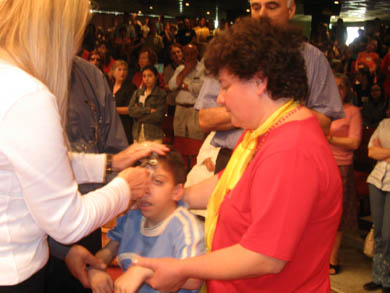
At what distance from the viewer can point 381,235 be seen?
3.88m

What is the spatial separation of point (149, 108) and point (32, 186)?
513 centimetres

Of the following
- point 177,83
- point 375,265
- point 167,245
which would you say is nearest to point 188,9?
point 177,83

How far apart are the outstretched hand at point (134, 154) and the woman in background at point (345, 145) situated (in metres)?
2.59

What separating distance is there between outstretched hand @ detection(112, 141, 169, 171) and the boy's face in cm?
9

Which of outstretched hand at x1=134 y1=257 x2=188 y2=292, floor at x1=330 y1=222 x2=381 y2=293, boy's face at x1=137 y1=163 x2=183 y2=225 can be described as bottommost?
floor at x1=330 y1=222 x2=381 y2=293

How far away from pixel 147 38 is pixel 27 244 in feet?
31.1

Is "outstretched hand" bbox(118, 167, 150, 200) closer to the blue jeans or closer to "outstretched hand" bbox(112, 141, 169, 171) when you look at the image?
"outstretched hand" bbox(112, 141, 169, 171)

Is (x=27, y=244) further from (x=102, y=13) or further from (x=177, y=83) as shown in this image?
(x=102, y=13)

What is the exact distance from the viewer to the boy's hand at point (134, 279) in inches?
60.6

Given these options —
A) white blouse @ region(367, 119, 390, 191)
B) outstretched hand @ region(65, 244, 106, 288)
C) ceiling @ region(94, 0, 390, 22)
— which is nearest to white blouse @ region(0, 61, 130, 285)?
outstretched hand @ region(65, 244, 106, 288)

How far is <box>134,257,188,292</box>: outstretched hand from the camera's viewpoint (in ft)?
4.62

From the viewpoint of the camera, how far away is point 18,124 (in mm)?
1158

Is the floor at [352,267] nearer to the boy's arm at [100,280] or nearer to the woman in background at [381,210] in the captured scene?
the woman in background at [381,210]

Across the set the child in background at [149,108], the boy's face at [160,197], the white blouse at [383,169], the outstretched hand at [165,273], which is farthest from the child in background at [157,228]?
the child in background at [149,108]
